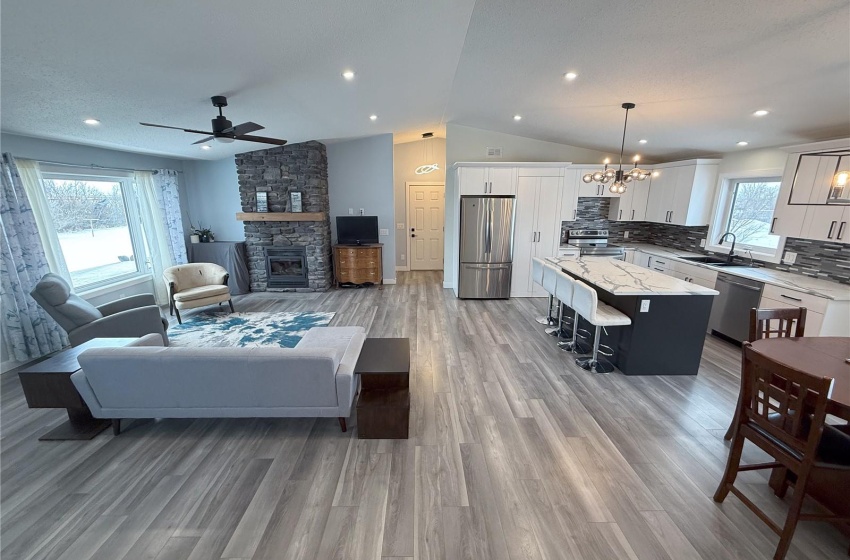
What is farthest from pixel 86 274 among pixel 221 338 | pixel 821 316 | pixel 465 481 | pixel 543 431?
pixel 821 316

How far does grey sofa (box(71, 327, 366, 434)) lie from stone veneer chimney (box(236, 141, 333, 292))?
4.09m

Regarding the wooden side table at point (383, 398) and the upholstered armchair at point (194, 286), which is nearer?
the wooden side table at point (383, 398)

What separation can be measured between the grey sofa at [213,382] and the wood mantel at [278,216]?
406 centimetres

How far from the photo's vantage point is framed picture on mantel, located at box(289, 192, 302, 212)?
6023 millimetres

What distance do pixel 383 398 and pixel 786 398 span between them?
2.24 meters

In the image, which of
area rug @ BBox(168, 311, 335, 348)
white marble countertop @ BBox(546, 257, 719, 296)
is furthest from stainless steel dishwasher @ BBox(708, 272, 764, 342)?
area rug @ BBox(168, 311, 335, 348)

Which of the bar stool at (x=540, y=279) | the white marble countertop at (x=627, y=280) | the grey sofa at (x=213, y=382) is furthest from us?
the bar stool at (x=540, y=279)

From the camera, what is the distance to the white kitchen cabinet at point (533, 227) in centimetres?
559

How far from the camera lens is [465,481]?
209 centimetres

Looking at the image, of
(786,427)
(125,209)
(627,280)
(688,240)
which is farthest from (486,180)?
(125,209)

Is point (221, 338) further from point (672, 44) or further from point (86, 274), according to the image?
point (672, 44)

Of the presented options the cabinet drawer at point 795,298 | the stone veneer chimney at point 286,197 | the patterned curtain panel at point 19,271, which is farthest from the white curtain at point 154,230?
the cabinet drawer at point 795,298

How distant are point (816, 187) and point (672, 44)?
2530 mm

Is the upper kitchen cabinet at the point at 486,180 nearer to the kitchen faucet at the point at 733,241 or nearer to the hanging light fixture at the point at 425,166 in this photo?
the hanging light fixture at the point at 425,166
